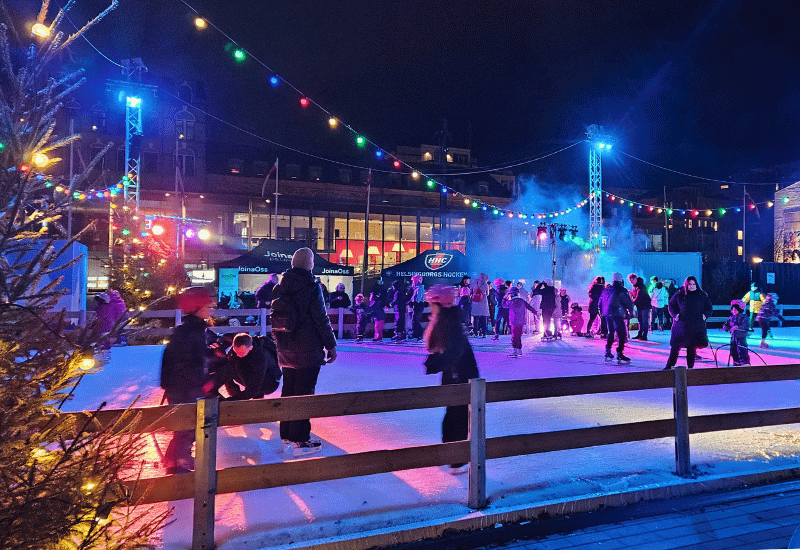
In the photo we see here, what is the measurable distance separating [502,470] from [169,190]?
28.2 metres

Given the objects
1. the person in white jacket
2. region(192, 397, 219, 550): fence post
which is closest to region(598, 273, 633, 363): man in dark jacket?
the person in white jacket

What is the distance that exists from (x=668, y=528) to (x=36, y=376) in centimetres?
369

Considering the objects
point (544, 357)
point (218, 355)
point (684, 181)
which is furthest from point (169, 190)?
point (684, 181)

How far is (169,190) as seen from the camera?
2892 centimetres

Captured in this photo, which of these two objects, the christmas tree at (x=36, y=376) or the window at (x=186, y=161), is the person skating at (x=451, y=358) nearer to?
the christmas tree at (x=36, y=376)

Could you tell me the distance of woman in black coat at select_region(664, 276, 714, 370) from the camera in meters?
8.34

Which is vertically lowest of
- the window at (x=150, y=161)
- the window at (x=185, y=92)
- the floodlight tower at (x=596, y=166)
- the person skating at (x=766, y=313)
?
the person skating at (x=766, y=313)

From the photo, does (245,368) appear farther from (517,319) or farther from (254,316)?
(254,316)

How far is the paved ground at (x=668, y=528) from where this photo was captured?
3369 mm

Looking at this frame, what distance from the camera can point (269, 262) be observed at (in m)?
18.1

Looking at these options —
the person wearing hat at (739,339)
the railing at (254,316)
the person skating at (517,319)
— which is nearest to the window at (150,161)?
the railing at (254,316)

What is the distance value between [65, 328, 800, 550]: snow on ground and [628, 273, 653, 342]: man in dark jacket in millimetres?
4752

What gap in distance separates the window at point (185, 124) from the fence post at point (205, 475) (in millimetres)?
31464

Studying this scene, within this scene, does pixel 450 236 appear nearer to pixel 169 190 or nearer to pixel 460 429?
pixel 169 190
